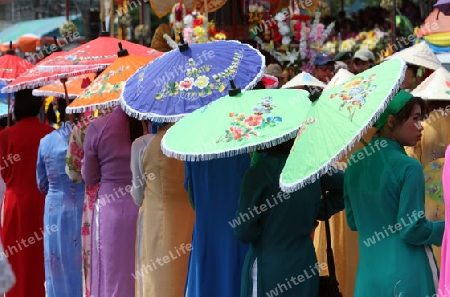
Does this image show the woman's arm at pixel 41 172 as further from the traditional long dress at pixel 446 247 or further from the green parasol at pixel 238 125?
the traditional long dress at pixel 446 247

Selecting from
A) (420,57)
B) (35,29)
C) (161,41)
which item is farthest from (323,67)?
(35,29)

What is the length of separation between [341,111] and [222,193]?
1.42 meters

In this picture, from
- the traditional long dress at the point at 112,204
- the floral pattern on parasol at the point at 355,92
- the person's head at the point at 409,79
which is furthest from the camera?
the person's head at the point at 409,79

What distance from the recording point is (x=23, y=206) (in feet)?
22.5

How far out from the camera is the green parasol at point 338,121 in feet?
10.5

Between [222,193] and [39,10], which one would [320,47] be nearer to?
[222,193]

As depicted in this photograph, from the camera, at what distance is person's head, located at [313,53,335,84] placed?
8969 mm

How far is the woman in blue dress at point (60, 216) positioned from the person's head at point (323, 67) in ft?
11.3

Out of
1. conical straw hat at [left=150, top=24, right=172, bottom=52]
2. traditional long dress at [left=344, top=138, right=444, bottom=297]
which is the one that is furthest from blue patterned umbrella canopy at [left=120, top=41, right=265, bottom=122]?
conical straw hat at [left=150, top=24, right=172, bottom=52]

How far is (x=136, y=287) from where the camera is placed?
551 centimetres

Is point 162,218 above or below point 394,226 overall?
below

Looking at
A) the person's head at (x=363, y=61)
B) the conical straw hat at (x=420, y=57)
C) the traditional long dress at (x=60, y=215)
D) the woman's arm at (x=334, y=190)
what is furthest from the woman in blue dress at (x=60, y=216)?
the person's head at (x=363, y=61)

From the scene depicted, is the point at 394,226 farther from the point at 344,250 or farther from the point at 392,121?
the point at 344,250

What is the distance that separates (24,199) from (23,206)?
6 cm
